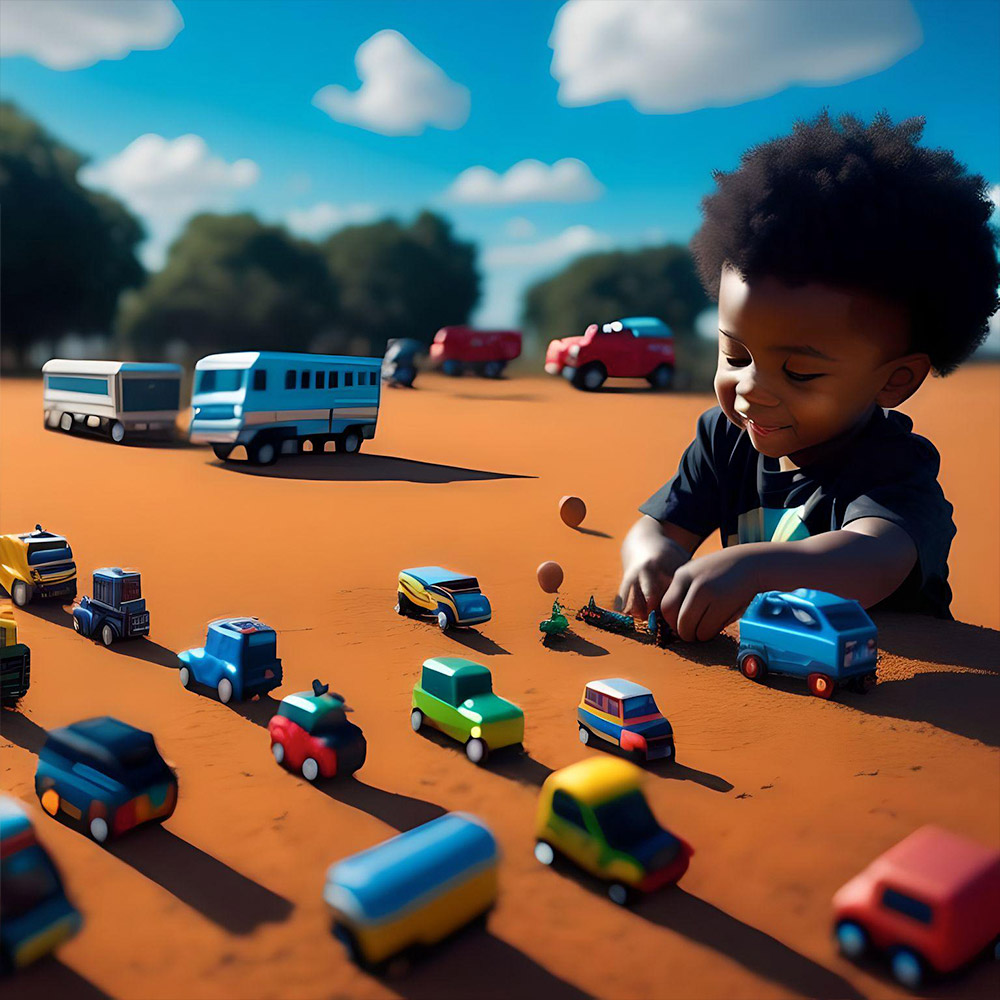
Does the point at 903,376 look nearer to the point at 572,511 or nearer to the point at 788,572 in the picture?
the point at 788,572

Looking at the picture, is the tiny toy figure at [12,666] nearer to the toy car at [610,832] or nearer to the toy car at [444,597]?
the toy car at [444,597]

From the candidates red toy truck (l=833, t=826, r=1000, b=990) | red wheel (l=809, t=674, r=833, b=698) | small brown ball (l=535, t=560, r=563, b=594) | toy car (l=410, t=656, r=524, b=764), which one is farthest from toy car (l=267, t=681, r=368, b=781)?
small brown ball (l=535, t=560, r=563, b=594)

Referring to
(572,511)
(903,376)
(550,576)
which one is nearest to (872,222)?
(903,376)

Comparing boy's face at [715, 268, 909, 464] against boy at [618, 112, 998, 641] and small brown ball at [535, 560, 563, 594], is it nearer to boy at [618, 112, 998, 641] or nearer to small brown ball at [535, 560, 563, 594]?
boy at [618, 112, 998, 641]

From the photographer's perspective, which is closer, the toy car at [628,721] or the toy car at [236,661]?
the toy car at [628,721]

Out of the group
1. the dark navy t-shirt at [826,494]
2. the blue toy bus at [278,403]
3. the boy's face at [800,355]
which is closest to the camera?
the boy's face at [800,355]

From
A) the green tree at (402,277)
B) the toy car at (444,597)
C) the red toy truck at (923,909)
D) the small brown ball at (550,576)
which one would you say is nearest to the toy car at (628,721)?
the red toy truck at (923,909)
